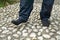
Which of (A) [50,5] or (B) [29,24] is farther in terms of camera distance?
(B) [29,24]

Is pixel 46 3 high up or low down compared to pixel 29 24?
up

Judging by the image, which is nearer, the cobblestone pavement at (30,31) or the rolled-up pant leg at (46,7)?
the cobblestone pavement at (30,31)

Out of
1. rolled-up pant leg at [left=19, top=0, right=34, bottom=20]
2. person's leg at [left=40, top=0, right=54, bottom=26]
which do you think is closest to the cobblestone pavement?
person's leg at [left=40, top=0, right=54, bottom=26]

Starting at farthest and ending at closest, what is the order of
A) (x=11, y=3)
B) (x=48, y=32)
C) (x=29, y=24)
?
(x=11, y=3), (x=29, y=24), (x=48, y=32)

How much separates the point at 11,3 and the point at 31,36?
10.6 ft

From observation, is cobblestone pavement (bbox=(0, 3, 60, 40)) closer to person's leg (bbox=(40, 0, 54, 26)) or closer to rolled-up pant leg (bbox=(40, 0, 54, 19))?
person's leg (bbox=(40, 0, 54, 26))

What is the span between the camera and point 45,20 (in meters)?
3.02

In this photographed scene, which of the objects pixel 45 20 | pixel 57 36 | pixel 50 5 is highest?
pixel 50 5

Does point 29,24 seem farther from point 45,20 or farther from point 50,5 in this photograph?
point 50,5

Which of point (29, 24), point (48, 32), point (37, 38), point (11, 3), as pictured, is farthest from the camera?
point (11, 3)

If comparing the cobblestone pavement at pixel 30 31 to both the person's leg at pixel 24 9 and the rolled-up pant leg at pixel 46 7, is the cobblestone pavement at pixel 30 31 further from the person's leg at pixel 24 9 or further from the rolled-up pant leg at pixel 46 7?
the rolled-up pant leg at pixel 46 7

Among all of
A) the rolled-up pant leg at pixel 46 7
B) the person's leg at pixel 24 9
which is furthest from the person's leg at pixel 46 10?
the person's leg at pixel 24 9

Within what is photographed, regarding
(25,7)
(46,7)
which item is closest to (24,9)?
(25,7)

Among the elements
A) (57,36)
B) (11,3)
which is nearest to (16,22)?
(57,36)
